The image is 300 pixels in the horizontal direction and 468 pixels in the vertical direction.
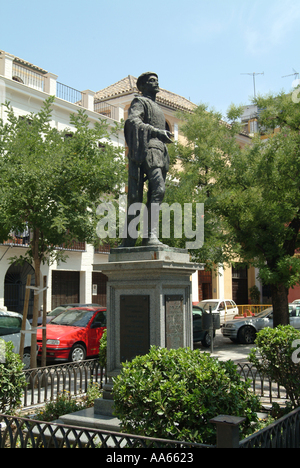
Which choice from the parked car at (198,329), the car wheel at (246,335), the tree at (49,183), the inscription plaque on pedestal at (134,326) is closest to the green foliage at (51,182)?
the tree at (49,183)

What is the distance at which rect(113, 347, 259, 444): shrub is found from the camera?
3967 millimetres

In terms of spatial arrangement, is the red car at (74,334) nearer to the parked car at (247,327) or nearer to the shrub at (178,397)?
the parked car at (247,327)

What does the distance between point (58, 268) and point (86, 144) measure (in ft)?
41.6

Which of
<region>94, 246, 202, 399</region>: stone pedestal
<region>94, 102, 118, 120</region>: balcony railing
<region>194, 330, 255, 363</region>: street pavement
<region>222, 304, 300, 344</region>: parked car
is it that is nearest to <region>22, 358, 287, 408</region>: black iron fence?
<region>94, 246, 202, 399</region>: stone pedestal

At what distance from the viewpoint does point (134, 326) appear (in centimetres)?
598

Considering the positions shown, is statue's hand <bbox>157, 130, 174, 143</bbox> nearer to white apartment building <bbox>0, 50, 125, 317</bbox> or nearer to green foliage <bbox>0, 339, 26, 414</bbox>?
green foliage <bbox>0, 339, 26, 414</bbox>

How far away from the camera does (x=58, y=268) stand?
75.0ft

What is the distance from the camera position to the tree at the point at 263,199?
45.6 feet

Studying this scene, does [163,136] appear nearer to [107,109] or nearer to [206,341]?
[206,341]

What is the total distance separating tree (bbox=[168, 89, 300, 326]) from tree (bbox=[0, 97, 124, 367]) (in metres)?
3.97

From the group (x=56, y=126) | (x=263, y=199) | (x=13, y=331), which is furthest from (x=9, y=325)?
(x=56, y=126)

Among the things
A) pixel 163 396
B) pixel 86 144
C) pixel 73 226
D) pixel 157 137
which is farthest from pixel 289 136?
pixel 163 396

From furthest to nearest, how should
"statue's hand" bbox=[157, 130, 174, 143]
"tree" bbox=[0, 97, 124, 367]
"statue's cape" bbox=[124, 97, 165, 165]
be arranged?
"tree" bbox=[0, 97, 124, 367], "statue's hand" bbox=[157, 130, 174, 143], "statue's cape" bbox=[124, 97, 165, 165]

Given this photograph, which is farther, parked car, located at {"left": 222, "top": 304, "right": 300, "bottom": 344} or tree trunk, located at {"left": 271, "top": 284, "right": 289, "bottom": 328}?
parked car, located at {"left": 222, "top": 304, "right": 300, "bottom": 344}
